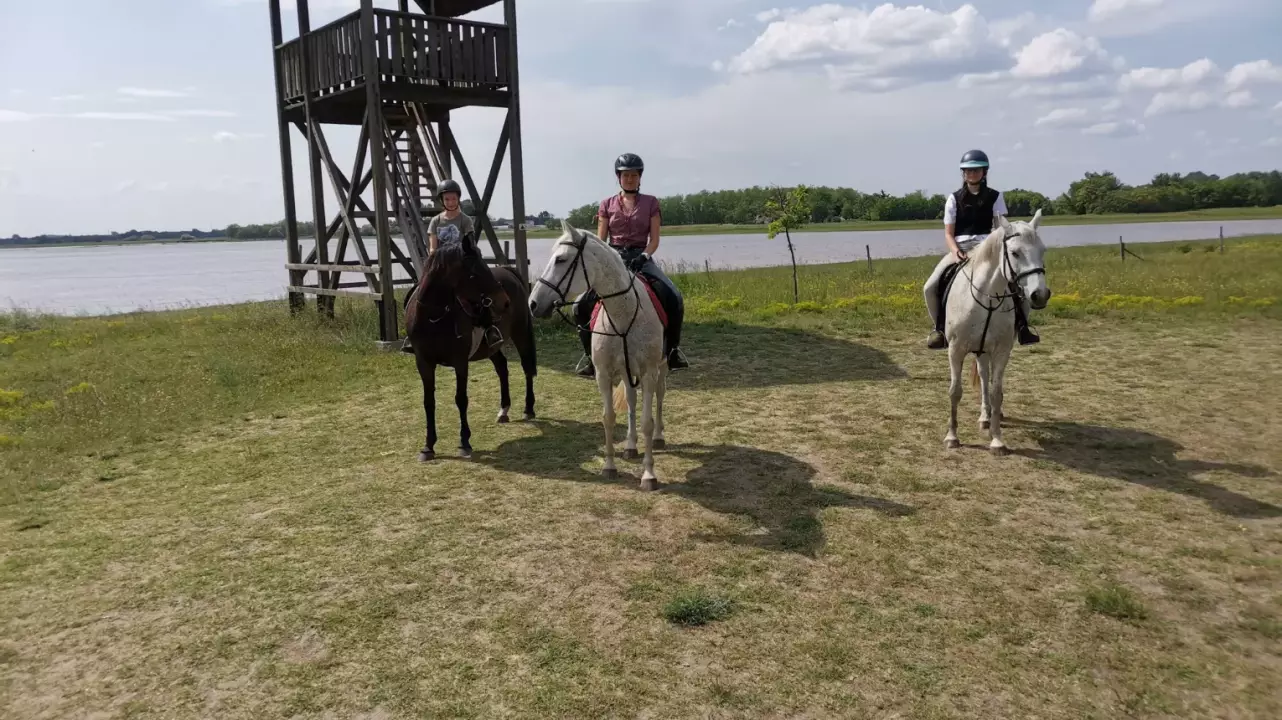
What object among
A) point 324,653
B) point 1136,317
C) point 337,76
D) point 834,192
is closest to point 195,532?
point 324,653

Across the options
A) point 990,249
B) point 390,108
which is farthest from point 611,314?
point 390,108

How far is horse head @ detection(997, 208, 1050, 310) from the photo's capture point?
21.6 feet

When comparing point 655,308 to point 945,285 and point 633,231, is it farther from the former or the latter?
point 945,285

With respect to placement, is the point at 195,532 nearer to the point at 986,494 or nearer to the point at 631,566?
the point at 631,566

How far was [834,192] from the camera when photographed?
110562 millimetres

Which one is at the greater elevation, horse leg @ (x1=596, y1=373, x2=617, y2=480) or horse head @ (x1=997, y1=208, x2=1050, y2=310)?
horse head @ (x1=997, y1=208, x2=1050, y2=310)

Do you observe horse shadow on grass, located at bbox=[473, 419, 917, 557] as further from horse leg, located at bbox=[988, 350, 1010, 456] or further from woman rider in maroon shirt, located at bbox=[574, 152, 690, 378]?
horse leg, located at bbox=[988, 350, 1010, 456]

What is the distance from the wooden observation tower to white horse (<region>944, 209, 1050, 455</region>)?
9.56 meters

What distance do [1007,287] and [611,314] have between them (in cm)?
371

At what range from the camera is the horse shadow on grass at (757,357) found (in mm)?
11266

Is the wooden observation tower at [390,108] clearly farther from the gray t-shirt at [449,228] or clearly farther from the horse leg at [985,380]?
the horse leg at [985,380]

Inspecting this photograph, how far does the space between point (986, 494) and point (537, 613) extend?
392cm

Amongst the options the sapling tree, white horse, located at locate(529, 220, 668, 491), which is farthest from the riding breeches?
the sapling tree

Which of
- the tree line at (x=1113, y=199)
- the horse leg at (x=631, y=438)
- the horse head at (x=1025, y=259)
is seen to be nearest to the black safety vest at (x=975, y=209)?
the horse head at (x=1025, y=259)
